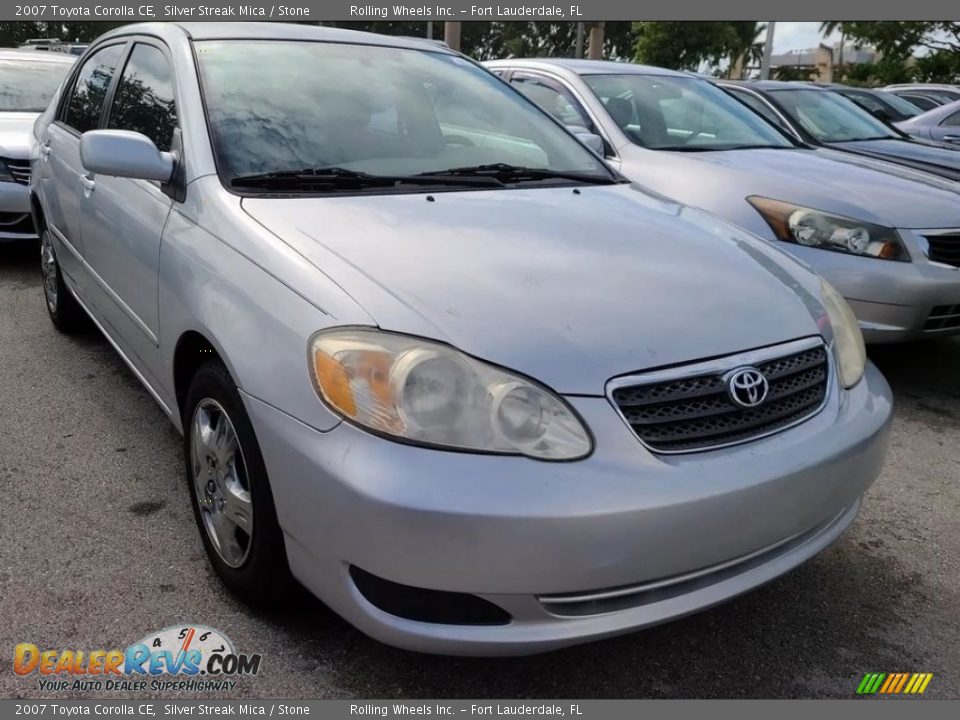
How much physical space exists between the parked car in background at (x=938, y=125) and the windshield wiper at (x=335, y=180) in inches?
323

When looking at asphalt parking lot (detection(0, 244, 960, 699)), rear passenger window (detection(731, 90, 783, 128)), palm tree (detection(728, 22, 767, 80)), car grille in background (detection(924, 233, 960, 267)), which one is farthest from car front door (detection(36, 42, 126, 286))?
palm tree (detection(728, 22, 767, 80))

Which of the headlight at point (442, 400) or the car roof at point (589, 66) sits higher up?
the car roof at point (589, 66)

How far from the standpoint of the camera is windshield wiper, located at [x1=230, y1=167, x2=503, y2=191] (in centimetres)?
253

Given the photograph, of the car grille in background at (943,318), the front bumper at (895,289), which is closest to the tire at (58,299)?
the front bumper at (895,289)

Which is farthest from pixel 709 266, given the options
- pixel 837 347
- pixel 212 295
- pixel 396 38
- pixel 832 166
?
pixel 832 166

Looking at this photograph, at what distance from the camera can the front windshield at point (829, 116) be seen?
6797 mm

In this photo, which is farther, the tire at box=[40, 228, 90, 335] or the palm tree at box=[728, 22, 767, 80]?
the palm tree at box=[728, 22, 767, 80]

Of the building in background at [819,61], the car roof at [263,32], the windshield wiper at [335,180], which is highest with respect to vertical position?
the car roof at [263,32]

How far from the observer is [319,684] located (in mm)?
2123

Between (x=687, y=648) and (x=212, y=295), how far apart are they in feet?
5.16

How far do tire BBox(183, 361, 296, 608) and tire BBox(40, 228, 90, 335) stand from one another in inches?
90.8

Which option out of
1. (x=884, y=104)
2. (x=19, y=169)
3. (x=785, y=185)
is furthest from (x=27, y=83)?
(x=884, y=104)

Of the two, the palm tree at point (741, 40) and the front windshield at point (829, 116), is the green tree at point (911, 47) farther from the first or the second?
the front windshield at point (829, 116)

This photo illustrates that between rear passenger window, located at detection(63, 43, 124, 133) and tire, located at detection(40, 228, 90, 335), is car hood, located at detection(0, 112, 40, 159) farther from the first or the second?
rear passenger window, located at detection(63, 43, 124, 133)
